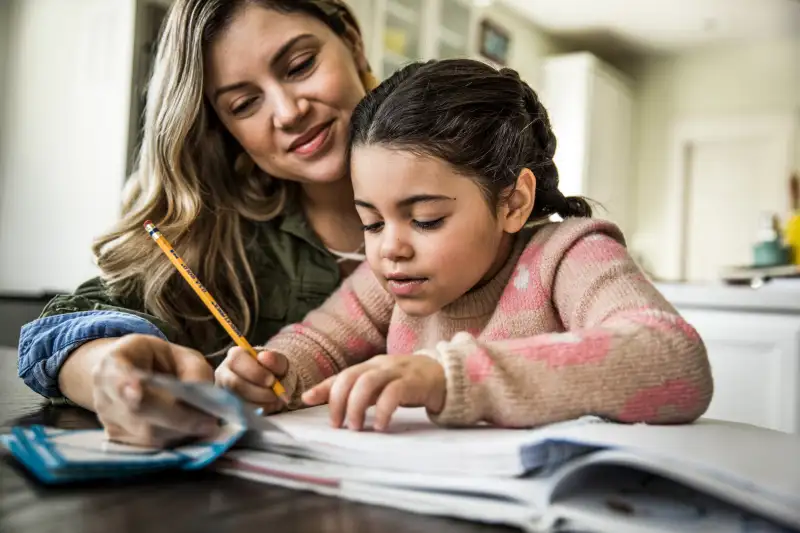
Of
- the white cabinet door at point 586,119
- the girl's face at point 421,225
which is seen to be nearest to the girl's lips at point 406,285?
the girl's face at point 421,225

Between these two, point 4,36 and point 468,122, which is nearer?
point 468,122

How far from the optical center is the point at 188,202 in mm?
1093

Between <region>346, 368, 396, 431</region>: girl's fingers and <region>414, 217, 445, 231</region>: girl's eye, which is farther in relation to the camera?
<region>414, 217, 445, 231</region>: girl's eye

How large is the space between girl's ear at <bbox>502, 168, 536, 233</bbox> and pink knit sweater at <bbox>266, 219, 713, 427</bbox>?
0.04m

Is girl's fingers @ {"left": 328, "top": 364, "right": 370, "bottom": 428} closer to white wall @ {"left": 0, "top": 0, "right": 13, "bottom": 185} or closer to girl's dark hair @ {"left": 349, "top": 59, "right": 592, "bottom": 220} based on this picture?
girl's dark hair @ {"left": 349, "top": 59, "right": 592, "bottom": 220}

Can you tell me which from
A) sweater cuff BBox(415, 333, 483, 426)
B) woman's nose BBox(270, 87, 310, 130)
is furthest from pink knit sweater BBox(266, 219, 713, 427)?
woman's nose BBox(270, 87, 310, 130)

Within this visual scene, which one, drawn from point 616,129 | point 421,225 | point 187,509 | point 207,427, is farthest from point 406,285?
point 616,129

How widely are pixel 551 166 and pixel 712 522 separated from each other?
1.97ft

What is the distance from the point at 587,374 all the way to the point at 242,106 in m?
0.72

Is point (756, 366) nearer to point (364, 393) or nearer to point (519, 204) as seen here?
point (519, 204)

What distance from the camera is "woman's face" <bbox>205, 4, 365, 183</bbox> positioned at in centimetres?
106

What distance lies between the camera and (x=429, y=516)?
0.42 meters

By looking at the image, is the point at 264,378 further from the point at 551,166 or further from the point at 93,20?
the point at 93,20

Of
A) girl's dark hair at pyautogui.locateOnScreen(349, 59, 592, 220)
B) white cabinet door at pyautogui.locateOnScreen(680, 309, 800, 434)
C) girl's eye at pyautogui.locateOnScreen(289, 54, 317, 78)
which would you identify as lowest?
white cabinet door at pyautogui.locateOnScreen(680, 309, 800, 434)
